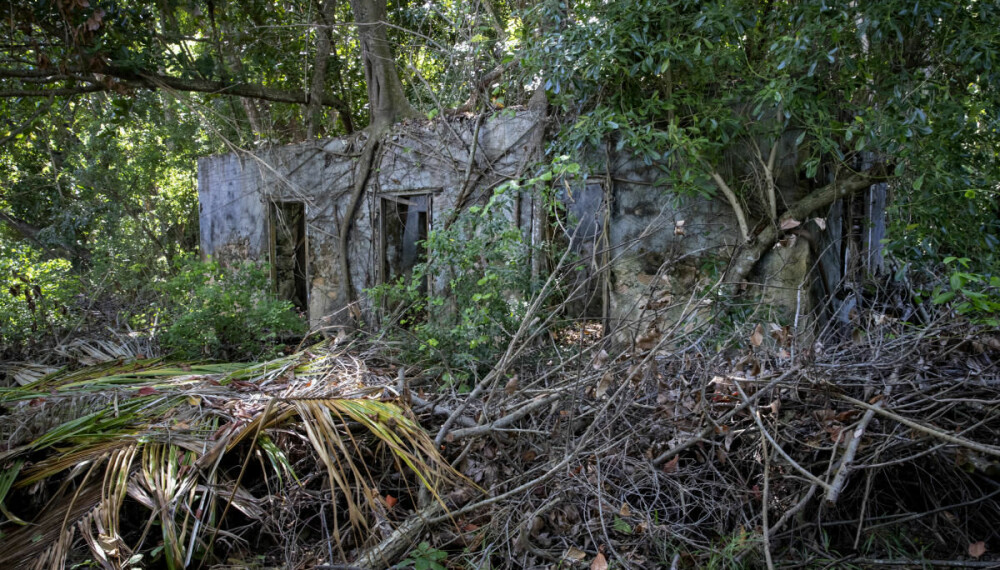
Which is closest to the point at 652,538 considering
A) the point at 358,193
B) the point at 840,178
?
the point at 840,178

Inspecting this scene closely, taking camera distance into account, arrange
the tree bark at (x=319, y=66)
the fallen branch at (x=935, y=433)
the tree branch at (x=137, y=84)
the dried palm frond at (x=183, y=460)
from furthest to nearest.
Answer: the tree bark at (x=319, y=66), the tree branch at (x=137, y=84), the dried palm frond at (x=183, y=460), the fallen branch at (x=935, y=433)

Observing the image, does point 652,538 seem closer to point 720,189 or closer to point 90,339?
point 720,189

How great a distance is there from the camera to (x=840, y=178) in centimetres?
477

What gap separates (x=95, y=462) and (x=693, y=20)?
4.41 meters

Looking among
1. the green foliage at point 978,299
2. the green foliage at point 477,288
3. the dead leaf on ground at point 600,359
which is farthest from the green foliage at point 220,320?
the green foliage at point 978,299

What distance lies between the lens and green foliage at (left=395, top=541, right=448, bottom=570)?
2428 millimetres

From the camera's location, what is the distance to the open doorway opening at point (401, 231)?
665 centimetres

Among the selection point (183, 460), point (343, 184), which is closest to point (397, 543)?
point (183, 460)

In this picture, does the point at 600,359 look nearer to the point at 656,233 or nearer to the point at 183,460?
the point at 183,460

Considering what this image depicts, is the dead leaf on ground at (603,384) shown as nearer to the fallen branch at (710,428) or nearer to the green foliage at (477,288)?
the fallen branch at (710,428)

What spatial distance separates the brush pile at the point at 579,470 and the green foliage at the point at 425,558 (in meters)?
0.01

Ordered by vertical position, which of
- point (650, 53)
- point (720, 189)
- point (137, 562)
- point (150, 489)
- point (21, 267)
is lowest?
point (137, 562)

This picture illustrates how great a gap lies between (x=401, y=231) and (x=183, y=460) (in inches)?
174

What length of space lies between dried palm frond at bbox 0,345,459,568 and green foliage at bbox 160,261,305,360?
1.68 m
